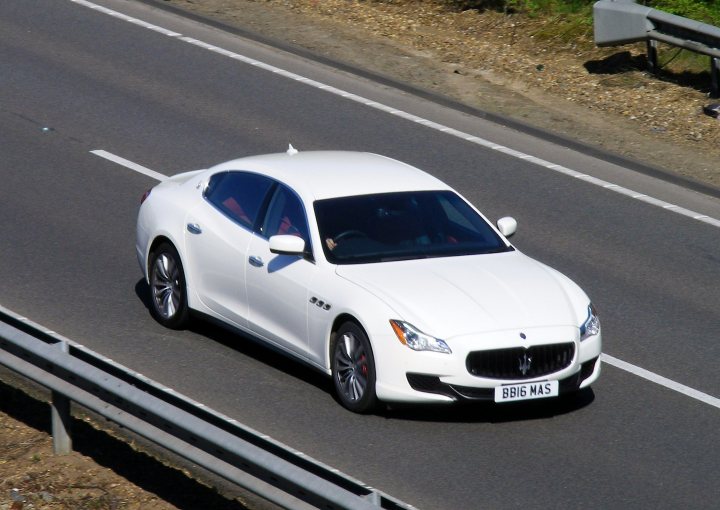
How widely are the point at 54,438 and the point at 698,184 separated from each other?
9.39 m

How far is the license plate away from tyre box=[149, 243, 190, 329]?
3.11 metres

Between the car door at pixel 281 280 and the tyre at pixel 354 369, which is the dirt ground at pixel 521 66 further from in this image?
the tyre at pixel 354 369

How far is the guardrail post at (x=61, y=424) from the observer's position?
881 centimetres

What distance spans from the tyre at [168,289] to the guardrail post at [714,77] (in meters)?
9.56

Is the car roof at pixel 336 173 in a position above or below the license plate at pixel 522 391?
above

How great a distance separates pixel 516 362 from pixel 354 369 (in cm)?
113

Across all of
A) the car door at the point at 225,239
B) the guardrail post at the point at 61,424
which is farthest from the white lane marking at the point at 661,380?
the guardrail post at the point at 61,424

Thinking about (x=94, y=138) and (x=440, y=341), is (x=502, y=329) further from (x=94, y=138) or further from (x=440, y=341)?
(x=94, y=138)

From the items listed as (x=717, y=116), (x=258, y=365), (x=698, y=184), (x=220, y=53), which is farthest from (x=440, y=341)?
(x=220, y=53)

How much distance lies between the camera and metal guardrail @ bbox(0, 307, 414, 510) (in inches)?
275

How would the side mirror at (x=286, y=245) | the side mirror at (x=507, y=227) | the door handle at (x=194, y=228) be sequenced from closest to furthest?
1. the side mirror at (x=286, y=245)
2. the side mirror at (x=507, y=227)
3. the door handle at (x=194, y=228)

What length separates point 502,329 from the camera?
361 inches

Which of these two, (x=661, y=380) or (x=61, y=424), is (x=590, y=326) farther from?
(x=61, y=424)

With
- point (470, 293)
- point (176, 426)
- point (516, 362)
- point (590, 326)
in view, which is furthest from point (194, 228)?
point (176, 426)
